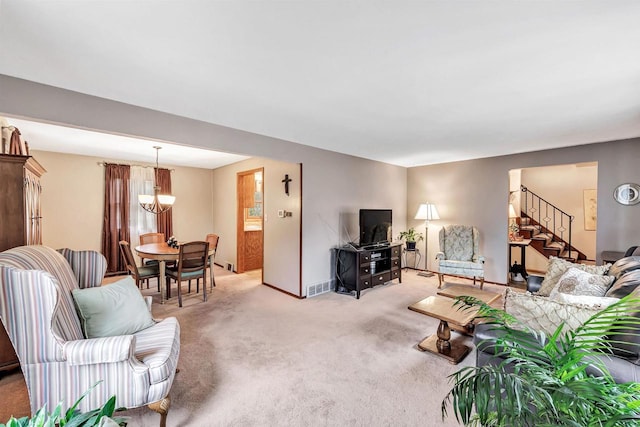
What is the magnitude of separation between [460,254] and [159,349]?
4.88 metres

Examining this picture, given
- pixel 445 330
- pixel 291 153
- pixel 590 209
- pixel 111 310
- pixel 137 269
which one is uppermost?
pixel 291 153

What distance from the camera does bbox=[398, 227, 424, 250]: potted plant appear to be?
19.1ft

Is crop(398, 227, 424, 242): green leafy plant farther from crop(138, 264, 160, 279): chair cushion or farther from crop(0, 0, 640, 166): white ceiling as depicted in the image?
crop(138, 264, 160, 279): chair cushion

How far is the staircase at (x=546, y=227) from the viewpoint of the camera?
580 centimetres

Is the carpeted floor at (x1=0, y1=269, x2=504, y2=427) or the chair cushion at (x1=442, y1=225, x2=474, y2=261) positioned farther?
the chair cushion at (x1=442, y1=225, x2=474, y2=261)

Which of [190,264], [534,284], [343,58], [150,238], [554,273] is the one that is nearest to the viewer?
[343,58]

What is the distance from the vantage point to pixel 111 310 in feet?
6.45

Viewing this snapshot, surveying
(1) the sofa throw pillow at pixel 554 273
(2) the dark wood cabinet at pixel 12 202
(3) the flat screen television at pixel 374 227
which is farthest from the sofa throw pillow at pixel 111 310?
(1) the sofa throw pillow at pixel 554 273

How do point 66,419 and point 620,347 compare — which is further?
point 620,347

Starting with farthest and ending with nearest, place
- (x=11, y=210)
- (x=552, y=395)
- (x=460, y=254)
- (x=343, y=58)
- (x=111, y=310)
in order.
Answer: (x=460, y=254) < (x=11, y=210) < (x=111, y=310) < (x=343, y=58) < (x=552, y=395)

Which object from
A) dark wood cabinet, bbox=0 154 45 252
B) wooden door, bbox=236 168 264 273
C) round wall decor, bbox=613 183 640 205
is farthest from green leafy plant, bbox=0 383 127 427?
round wall decor, bbox=613 183 640 205

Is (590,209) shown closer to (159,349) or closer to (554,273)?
(554,273)

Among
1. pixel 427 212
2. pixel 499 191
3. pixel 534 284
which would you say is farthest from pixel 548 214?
pixel 534 284

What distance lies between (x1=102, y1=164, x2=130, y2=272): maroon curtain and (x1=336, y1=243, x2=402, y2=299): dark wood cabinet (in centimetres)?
445
